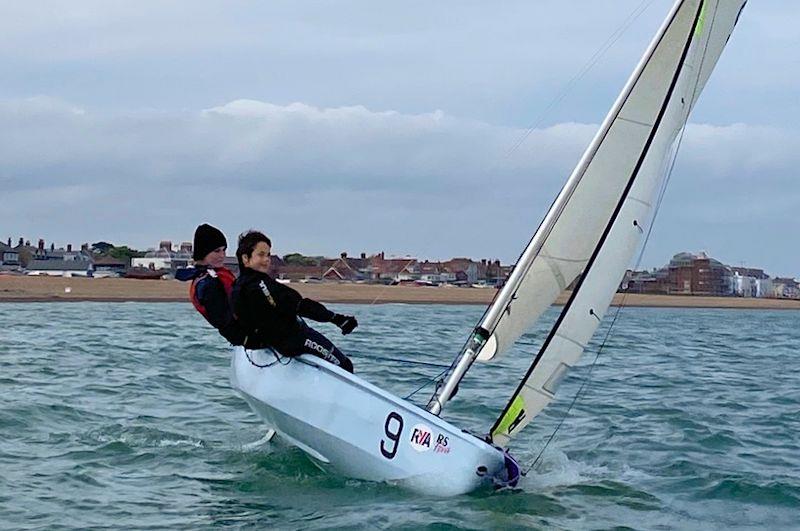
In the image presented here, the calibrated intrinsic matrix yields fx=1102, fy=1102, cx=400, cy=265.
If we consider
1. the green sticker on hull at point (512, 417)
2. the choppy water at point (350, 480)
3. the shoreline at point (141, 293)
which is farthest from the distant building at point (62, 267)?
the green sticker on hull at point (512, 417)

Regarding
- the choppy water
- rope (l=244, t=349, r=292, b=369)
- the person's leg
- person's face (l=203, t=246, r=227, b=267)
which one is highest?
person's face (l=203, t=246, r=227, b=267)

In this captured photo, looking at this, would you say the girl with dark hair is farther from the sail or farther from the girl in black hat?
the sail

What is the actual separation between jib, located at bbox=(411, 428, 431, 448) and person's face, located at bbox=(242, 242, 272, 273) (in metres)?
1.46

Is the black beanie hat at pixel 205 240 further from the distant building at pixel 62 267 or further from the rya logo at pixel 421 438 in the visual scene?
the distant building at pixel 62 267

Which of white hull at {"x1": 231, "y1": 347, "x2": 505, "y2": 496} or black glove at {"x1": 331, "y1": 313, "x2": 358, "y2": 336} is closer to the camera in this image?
white hull at {"x1": 231, "y1": 347, "x2": 505, "y2": 496}

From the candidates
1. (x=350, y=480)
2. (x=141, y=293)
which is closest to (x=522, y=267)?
(x=350, y=480)

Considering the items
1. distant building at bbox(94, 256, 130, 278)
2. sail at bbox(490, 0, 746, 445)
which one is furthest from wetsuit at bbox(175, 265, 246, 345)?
distant building at bbox(94, 256, 130, 278)

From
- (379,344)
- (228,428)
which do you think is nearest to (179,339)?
(379,344)

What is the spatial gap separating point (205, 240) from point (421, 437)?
203 cm

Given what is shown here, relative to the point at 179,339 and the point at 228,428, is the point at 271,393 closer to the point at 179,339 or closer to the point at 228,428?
the point at 228,428

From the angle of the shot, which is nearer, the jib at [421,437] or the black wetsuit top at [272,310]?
the jib at [421,437]

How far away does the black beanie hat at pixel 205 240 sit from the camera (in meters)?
7.57

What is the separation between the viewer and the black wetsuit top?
282 inches

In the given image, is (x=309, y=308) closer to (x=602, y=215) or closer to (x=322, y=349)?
(x=322, y=349)
